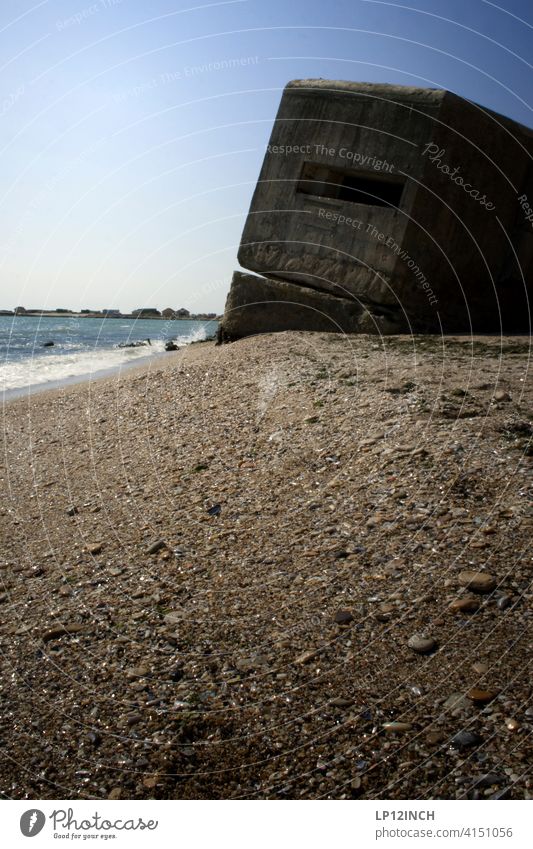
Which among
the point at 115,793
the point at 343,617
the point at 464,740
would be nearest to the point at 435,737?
the point at 464,740

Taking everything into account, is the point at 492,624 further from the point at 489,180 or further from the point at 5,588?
the point at 489,180

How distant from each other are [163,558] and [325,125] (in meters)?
6.66

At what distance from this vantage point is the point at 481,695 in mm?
2615

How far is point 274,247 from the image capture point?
354 inches

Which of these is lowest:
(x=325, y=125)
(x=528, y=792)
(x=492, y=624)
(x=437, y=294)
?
(x=528, y=792)

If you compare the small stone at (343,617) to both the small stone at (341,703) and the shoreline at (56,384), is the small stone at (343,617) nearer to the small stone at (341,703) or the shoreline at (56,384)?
the small stone at (341,703)

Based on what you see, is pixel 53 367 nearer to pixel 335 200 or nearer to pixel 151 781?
pixel 335 200

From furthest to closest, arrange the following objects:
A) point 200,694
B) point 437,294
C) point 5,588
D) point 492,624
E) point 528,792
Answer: point 437,294, point 5,588, point 492,624, point 200,694, point 528,792

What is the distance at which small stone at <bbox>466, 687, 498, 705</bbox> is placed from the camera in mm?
2590

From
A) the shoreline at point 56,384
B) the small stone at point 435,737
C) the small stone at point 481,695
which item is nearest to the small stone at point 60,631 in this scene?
the small stone at point 435,737

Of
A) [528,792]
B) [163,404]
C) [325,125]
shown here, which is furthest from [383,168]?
[528,792]

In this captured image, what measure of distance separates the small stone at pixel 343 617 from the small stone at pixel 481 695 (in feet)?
2.21

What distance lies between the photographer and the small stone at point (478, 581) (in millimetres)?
3268

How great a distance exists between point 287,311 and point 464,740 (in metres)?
7.22
